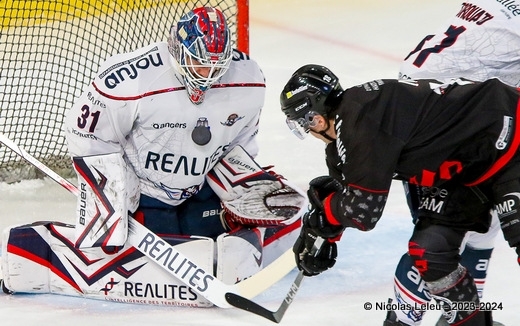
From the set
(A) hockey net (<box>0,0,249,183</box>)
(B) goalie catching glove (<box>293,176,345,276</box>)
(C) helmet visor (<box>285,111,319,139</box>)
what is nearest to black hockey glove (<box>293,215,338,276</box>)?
(B) goalie catching glove (<box>293,176,345,276</box>)

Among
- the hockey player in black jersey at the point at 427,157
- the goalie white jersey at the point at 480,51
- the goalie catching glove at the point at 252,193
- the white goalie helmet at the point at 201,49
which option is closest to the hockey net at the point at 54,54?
the goalie catching glove at the point at 252,193

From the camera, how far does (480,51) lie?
3117 millimetres

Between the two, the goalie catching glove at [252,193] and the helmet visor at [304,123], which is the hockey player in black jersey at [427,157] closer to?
the helmet visor at [304,123]

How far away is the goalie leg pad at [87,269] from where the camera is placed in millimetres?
3293

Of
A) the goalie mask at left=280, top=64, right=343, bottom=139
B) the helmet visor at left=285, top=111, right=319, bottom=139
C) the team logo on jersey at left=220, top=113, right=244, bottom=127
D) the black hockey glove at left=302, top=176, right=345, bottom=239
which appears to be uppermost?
the goalie mask at left=280, top=64, right=343, bottom=139

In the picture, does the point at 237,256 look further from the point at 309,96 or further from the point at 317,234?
the point at 309,96

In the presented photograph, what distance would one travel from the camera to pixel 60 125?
14.7ft

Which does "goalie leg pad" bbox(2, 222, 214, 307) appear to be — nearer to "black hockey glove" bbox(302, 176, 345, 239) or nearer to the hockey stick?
the hockey stick

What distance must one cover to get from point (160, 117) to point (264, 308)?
625 millimetres

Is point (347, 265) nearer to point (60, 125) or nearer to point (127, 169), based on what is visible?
point (127, 169)

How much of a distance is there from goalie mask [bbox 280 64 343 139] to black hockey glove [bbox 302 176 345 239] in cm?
19

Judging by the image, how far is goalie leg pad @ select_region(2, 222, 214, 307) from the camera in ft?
10.8

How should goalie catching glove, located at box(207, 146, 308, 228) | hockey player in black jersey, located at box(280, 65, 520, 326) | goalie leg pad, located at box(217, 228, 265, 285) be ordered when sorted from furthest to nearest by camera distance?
1. goalie catching glove, located at box(207, 146, 308, 228)
2. goalie leg pad, located at box(217, 228, 265, 285)
3. hockey player in black jersey, located at box(280, 65, 520, 326)

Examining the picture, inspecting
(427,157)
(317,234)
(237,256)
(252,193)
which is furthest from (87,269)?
(427,157)
